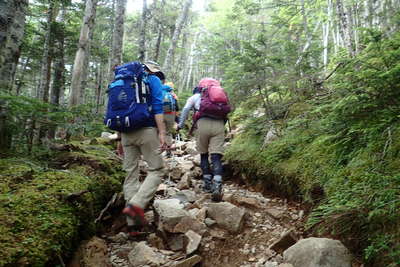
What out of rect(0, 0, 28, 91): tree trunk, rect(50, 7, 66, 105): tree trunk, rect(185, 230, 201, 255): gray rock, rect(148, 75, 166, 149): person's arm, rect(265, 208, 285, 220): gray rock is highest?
rect(50, 7, 66, 105): tree trunk

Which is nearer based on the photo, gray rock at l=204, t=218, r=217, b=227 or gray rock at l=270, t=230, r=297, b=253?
gray rock at l=270, t=230, r=297, b=253

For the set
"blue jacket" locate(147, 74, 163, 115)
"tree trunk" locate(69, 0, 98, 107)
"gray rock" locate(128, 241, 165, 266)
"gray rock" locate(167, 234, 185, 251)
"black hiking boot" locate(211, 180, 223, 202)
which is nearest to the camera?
"gray rock" locate(128, 241, 165, 266)

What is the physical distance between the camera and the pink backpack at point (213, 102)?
5.08m

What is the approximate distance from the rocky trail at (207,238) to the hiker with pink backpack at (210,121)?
0.95m

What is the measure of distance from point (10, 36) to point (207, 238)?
432 cm

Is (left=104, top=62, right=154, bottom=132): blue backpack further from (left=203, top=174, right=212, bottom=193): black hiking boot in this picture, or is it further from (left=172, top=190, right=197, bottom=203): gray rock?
(left=203, top=174, right=212, bottom=193): black hiking boot

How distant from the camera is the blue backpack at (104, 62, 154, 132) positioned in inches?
132

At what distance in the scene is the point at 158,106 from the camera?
11.8 ft

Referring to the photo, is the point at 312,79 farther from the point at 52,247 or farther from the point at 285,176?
the point at 52,247

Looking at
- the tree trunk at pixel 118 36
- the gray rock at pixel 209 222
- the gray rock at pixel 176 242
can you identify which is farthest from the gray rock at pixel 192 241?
the tree trunk at pixel 118 36

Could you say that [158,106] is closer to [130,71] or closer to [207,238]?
[130,71]

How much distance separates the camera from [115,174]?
173 inches

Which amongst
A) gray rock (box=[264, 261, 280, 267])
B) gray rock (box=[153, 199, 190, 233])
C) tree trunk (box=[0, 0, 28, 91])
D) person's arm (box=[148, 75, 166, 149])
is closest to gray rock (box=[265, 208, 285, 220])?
gray rock (box=[264, 261, 280, 267])

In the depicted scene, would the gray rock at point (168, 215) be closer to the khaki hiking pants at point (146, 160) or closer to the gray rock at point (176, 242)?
the gray rock at point (176, 242)
